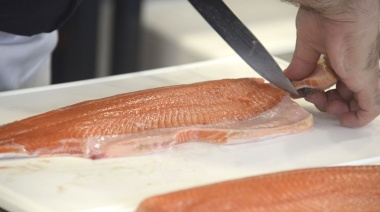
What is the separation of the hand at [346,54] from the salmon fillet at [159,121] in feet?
0.41

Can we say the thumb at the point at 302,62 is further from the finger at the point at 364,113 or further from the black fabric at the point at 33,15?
the black fabric at the point at 33,15

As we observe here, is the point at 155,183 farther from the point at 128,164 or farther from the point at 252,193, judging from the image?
the point at 252,193

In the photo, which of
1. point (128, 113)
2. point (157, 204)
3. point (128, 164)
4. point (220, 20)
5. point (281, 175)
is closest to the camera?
point (157, 204)

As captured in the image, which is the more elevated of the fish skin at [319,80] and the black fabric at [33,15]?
the black fabric at [33,15]

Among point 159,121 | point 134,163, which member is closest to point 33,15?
point 159,121

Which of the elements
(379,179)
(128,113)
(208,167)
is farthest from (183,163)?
(379,179)

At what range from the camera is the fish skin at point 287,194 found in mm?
1913

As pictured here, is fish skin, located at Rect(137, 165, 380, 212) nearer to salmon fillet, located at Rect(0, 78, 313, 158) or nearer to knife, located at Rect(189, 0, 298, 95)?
salmon fillet, located at Rect(0, 78, 313, 158)

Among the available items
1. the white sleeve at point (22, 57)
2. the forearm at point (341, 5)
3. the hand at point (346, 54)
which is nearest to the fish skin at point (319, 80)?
the hand at point (346, 54)

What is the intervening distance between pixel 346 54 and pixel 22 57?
1.00 m

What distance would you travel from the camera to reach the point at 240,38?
2592 mm

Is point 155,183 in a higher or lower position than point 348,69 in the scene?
lower

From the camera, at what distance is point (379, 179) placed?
2039 mm

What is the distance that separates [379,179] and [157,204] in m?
0.50
